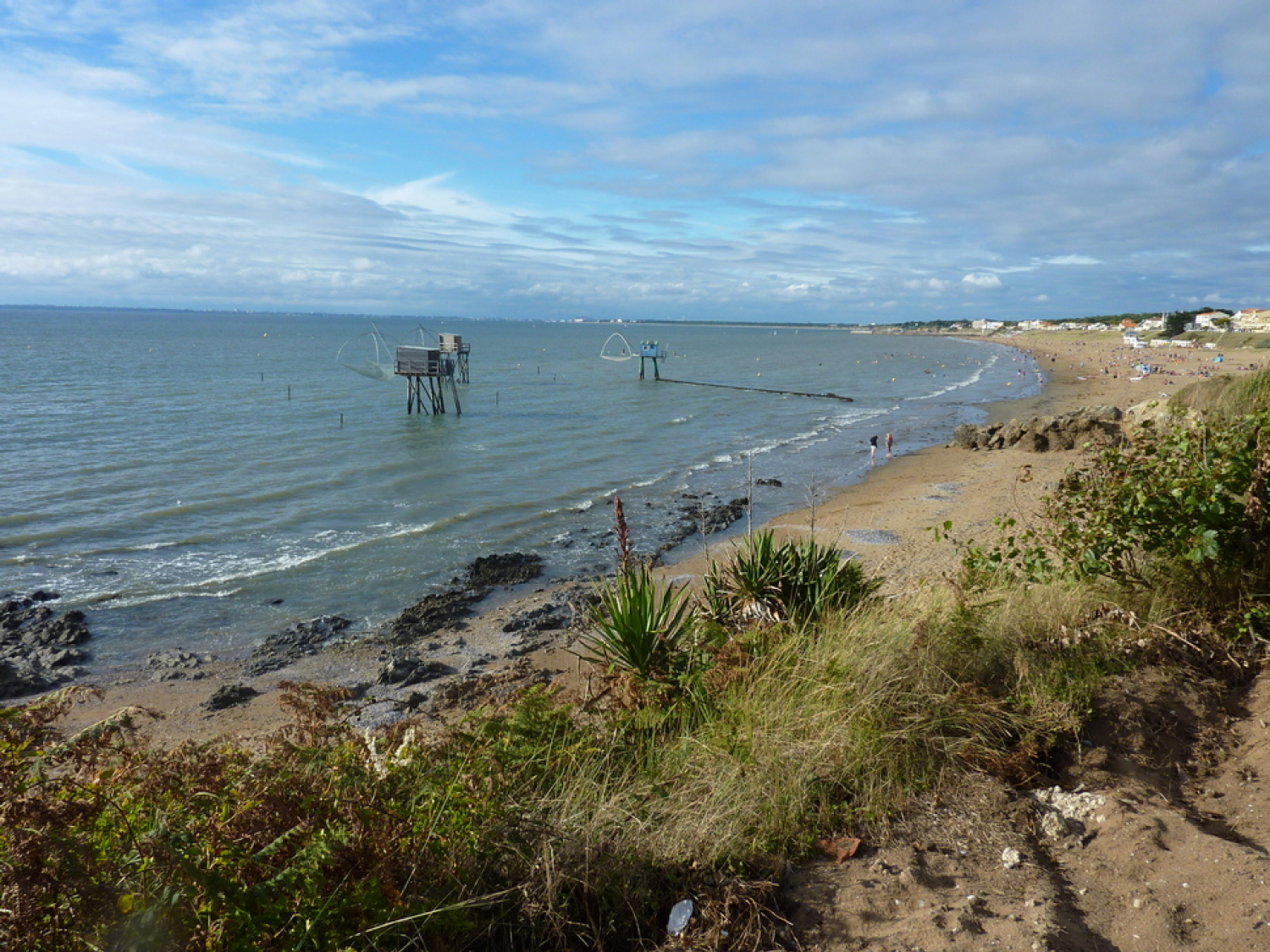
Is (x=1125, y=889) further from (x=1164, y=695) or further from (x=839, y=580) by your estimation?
(x=839, y=580)

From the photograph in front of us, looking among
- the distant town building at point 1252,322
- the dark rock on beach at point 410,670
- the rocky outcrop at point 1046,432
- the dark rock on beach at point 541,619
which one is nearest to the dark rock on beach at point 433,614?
the dark rock on beach at point 541,619

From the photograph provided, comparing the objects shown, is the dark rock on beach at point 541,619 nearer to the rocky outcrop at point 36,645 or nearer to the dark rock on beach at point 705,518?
the dark rock on beach at point 705,518

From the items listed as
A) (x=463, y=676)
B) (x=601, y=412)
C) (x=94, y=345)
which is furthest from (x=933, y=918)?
(x=94, y=345)

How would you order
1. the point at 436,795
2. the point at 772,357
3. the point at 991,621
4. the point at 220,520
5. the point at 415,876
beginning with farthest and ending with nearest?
the point at 772,357
the point at 220,520
the point at 991,621
the point at 436,795
the point at 415,876

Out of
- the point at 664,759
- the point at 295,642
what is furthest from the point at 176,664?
the point at 664,759

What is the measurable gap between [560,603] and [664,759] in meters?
9.66

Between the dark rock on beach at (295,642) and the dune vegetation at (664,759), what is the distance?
743cm

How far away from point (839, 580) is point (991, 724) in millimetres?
2048

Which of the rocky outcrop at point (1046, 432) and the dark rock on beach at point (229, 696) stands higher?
the rocky outcrop at point (1046, 432)

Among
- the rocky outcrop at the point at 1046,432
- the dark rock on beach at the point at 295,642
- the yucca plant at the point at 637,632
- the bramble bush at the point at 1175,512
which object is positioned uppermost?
the bramble bush at the point at 1175,512

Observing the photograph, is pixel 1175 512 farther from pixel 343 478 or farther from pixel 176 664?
pixel 343 478

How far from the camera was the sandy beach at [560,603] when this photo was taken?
32.0ft

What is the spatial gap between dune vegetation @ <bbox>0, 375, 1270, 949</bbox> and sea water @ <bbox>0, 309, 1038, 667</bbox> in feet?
5.82

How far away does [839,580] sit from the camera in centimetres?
630
